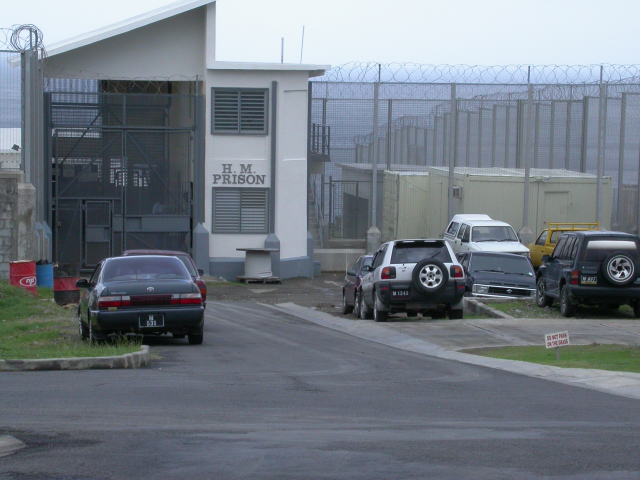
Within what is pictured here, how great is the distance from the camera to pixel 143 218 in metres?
31.6

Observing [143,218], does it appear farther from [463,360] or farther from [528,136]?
[463,360]

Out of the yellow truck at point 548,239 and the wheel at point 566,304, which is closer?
the wheel at point 566,304

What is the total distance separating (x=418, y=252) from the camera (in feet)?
60.0

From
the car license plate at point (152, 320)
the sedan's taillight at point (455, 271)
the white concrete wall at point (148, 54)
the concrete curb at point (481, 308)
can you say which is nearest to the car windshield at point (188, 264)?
the car license plate at point (152, 320)

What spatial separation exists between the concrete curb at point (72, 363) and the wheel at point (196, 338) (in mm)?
2743

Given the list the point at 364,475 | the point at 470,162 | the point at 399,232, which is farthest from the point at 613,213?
the point at 364,475

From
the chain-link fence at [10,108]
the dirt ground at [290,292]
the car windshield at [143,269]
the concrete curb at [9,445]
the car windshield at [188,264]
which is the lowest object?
the dirt ground at [290,292]

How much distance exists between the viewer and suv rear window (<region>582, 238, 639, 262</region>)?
1795 cm

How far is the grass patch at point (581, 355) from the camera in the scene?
476 inches

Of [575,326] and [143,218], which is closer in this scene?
[575,326]

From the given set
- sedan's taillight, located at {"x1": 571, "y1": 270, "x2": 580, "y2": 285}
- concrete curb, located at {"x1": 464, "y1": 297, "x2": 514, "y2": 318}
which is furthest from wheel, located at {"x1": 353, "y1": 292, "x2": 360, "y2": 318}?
sedan's taillight, located at {"x1": 571, "y1": 270, "x2": 580, "y2": 285}

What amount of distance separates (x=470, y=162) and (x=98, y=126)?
56.7 ft

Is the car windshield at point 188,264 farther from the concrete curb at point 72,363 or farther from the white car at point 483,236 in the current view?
the white car at point 483,236

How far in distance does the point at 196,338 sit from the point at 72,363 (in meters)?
3.42
